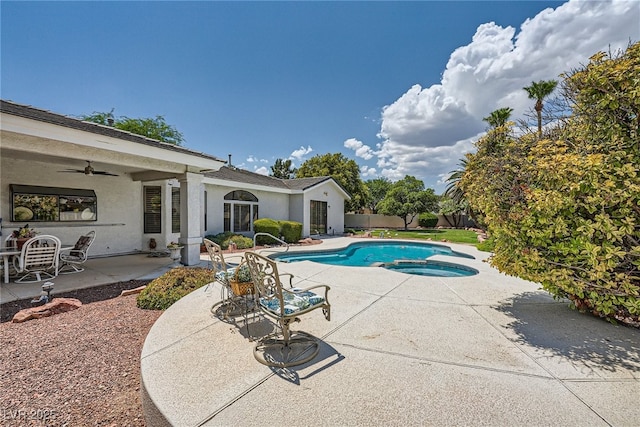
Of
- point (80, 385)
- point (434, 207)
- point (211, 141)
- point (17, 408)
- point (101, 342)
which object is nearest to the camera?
point (17, 408)

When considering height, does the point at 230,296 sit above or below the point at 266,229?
below

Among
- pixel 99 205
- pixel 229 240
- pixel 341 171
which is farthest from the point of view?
pixel 341 171

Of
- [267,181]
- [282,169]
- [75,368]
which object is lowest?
[75,368]

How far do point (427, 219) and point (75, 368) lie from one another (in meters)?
32.1

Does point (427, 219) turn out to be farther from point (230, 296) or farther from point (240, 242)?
point (230, 296)

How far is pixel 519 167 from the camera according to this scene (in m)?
4.93

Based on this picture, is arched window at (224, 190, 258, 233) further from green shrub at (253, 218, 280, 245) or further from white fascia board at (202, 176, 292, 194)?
green shrub at (253, 218, 280, 245)

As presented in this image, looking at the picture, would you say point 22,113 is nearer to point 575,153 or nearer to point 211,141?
point 575,153

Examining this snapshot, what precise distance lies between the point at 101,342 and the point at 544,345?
6.31m

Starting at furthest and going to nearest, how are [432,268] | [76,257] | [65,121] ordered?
[432,268], [76,257], [65,121]

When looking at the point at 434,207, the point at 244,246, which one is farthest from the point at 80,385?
the point at 434,207

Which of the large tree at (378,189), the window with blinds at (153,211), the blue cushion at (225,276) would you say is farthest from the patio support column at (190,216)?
the large tree at (378,189)

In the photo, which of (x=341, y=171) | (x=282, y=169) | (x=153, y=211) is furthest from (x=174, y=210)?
(x=282, y=169)

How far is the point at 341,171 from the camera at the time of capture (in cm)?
3228
